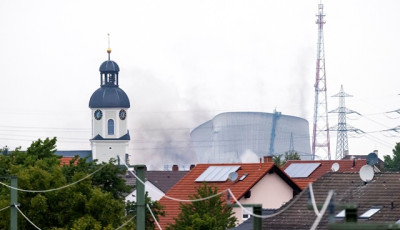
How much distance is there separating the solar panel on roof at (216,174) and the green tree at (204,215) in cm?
1726

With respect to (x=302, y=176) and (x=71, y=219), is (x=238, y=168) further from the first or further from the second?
(x=71, y=219)

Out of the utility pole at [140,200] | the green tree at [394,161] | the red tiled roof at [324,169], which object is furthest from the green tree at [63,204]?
the green tree at [394,161]

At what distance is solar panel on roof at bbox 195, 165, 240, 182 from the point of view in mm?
78438

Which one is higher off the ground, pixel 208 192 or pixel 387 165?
pixel 387 165

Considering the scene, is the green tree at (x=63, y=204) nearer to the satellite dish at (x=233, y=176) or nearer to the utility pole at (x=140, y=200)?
the utility pole at (x=140, y=200)

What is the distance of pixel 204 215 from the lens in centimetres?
5434

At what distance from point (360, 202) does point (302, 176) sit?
121 ft

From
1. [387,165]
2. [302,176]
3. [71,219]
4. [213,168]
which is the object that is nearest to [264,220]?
[71,219]

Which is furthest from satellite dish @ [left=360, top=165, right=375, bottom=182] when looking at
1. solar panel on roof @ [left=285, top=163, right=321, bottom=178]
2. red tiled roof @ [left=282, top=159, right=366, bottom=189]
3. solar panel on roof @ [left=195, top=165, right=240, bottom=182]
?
solar panel on roof @ [left=285, top=163, right=321, bottom=178]

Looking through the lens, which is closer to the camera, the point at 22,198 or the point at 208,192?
the point at 22,198

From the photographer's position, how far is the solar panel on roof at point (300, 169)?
299 ft

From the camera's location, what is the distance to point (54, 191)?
51.1 metres

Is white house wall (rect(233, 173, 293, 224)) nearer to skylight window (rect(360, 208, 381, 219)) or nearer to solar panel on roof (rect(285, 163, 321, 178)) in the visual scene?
solar panel on roof (rect(285, 163, 321, 178))

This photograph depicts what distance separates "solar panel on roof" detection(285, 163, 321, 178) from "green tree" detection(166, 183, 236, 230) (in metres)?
30.4
